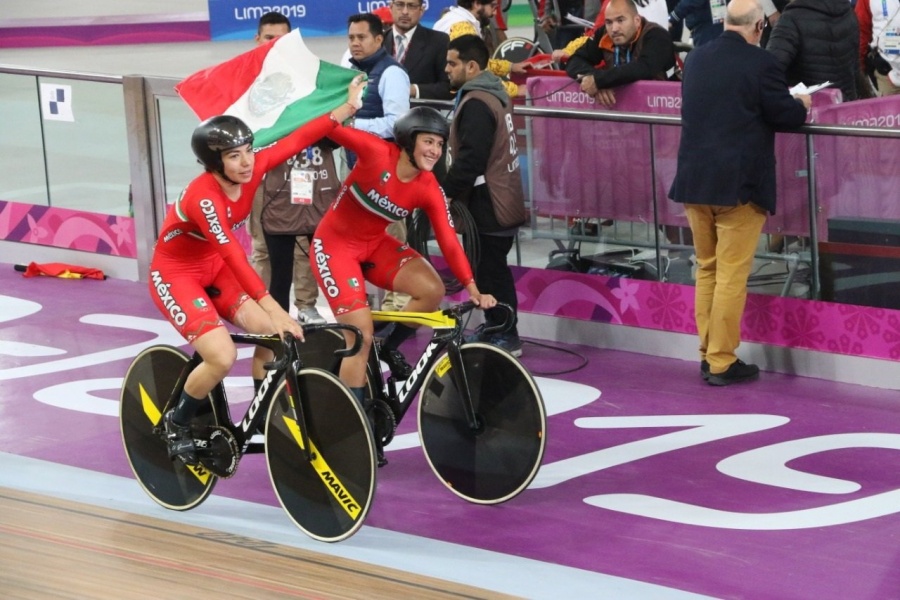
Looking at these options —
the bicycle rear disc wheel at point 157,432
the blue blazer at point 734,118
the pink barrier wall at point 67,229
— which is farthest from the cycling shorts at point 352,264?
the pink barrier wall at point 67,229

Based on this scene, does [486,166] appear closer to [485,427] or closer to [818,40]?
[818,40]

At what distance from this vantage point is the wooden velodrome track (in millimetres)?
4520

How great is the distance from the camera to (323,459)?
18.6 ft

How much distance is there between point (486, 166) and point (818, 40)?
7.05 ft

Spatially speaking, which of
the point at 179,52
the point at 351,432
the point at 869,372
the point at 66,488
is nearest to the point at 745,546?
the point at 351,432

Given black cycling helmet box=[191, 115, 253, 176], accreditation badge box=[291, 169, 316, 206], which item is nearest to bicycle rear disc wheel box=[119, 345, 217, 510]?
black cycling helmet box=[191, 115, 253, 176]

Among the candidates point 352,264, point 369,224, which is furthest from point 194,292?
point 369,224

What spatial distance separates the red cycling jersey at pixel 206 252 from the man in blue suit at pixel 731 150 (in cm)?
227

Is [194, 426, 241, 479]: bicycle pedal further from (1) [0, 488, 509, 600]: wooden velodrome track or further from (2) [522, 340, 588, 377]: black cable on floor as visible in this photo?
(2) [522, 340, 588, 377]: black cable on floor

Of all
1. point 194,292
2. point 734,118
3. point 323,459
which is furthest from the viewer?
point 734,118

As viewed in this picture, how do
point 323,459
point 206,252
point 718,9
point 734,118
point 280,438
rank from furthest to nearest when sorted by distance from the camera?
1. point 718,9
2. point 734,118
3. point 206,252
4. point 280,438
5. point 323,459

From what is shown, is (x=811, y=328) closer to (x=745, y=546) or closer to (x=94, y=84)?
(x=745, y=546)

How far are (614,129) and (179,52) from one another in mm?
17095

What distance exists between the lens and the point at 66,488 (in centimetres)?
655
